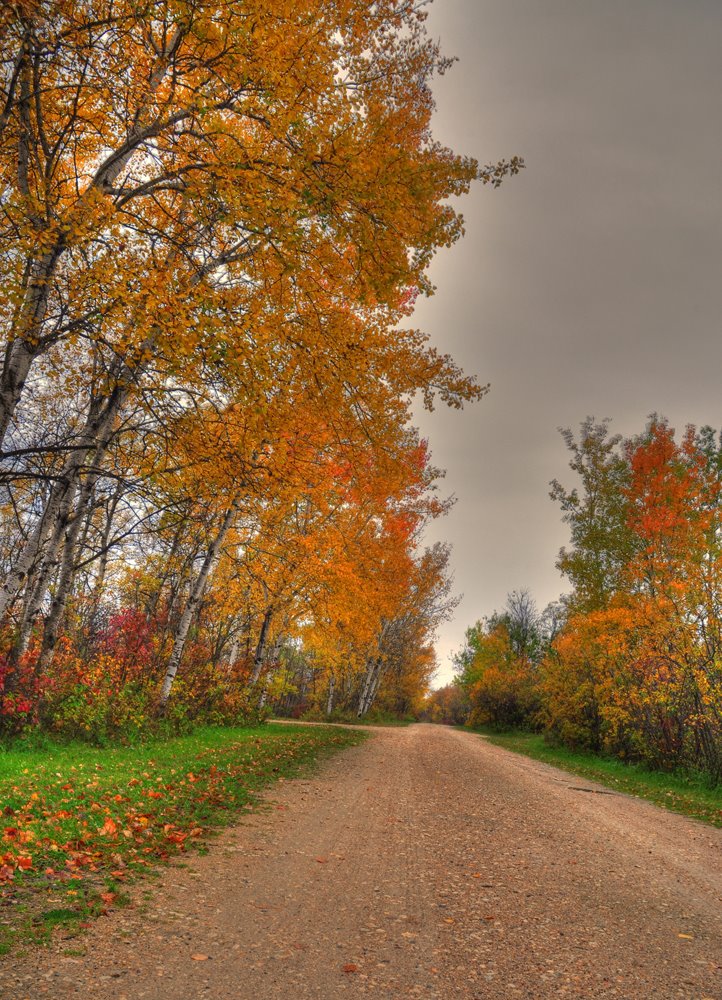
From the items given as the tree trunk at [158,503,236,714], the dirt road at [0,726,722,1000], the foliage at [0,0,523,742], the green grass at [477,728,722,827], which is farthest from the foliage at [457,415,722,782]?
the tree trunk at [158,503,236,714]

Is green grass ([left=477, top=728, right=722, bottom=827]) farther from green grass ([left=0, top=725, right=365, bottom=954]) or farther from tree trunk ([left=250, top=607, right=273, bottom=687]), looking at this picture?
tree trunk ([left=250, top=607, right=273, bottom=687])

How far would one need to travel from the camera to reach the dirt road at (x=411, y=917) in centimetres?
300

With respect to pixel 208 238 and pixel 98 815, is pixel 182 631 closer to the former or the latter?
pixel 98 815

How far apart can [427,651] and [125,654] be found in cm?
3432

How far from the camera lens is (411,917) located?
13.3 ft

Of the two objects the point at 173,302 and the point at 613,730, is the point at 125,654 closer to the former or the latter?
the point at 173,302

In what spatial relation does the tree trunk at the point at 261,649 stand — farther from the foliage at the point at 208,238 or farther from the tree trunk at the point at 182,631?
the foliage at the point at 208,238

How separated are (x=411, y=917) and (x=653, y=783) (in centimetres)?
1277

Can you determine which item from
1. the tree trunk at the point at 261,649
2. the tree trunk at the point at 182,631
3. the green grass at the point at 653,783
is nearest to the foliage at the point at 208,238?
the tree trunk at the point at 182,631

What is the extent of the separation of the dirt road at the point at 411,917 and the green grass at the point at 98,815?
31 centimetres

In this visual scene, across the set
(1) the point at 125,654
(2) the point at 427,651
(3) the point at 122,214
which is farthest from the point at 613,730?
(2) the point at 427,651

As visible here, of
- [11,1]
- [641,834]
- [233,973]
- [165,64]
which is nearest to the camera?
[233,973]

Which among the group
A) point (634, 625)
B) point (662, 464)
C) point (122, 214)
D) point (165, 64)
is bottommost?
point (634, 625)

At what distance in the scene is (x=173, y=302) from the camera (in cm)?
479
